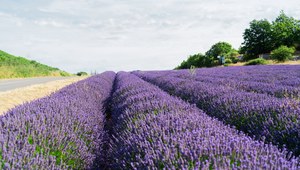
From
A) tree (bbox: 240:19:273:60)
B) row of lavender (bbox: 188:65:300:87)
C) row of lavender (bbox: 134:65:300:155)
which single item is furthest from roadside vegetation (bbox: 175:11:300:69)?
row of lavender (bbox: 134:65:300:155)

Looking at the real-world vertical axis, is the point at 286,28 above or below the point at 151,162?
above

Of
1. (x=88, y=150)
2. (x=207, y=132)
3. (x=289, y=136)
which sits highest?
(x=207, y=132)

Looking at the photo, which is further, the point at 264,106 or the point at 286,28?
the point at 286,28

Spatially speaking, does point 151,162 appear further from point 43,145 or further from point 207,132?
point 43,145

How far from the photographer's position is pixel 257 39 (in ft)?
179

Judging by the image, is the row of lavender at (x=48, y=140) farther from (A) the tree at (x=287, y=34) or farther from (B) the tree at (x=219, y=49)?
(B) the tree at (x=219, y=49)

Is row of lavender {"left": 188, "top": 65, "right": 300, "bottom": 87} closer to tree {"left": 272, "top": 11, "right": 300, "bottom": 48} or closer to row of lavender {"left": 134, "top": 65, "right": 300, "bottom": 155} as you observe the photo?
row of lavender {"left": 134, "top": 65, "right": 300, "bottom": 155}

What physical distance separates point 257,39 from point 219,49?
15.4 meters

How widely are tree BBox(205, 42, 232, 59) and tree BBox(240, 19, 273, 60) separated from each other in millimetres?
12466

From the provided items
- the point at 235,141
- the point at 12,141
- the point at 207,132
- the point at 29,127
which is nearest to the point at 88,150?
the point at 29,127

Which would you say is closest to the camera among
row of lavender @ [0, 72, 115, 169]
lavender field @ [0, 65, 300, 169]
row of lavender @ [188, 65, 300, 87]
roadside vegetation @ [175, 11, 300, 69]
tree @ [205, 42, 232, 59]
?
lavender field @ [0, 65, 300, 169]

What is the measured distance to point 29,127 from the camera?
2.91 m

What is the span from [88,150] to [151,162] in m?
1.81

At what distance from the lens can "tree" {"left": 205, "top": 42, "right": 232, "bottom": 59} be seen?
69.7 meters
